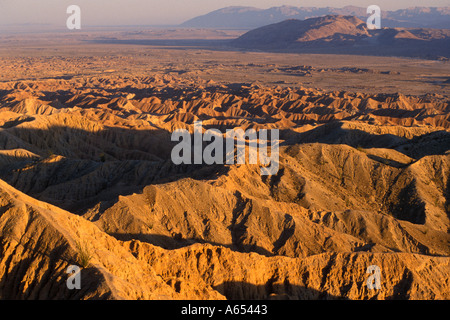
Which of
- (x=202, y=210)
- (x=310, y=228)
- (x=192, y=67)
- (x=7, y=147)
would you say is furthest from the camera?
(x=192, y=67)

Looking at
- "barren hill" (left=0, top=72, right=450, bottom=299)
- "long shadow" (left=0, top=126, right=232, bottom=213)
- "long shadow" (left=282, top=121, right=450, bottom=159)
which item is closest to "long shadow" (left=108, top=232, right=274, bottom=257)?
"barren hill" (left=0, top=72, right=450, bottom=299)

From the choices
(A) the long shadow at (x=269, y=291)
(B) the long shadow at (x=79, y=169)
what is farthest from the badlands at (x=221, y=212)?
(B) the long shadow at (x=79, y=169)

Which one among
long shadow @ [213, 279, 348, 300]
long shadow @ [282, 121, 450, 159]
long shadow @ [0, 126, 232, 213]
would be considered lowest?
long shadow @ [213, 279, 348, 300]

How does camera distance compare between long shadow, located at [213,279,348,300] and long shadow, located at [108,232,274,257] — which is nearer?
long shadow, located at [213,279,348,300]

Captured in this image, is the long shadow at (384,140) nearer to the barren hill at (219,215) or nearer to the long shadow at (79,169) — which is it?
the barren hill at (219,215)

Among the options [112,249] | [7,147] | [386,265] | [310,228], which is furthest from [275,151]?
[7,147]

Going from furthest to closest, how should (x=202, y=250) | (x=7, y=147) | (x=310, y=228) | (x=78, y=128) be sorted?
(x=78, y=128), (x=7, y=147), (x=310, y=228), (x=202, y=250)

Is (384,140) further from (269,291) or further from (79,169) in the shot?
(269,291)

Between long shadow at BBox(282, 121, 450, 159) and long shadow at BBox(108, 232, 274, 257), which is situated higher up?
long shadow at BBox(282, 121, 450, 159)

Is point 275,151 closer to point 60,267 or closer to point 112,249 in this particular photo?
point 112,249

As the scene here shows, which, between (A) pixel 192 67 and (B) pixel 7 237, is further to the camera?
(A) pixel 192 67

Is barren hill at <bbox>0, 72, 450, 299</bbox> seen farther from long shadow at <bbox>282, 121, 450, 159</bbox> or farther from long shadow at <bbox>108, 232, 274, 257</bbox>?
long shadow at <bbox>282, 121, 450, 159</bbox>
